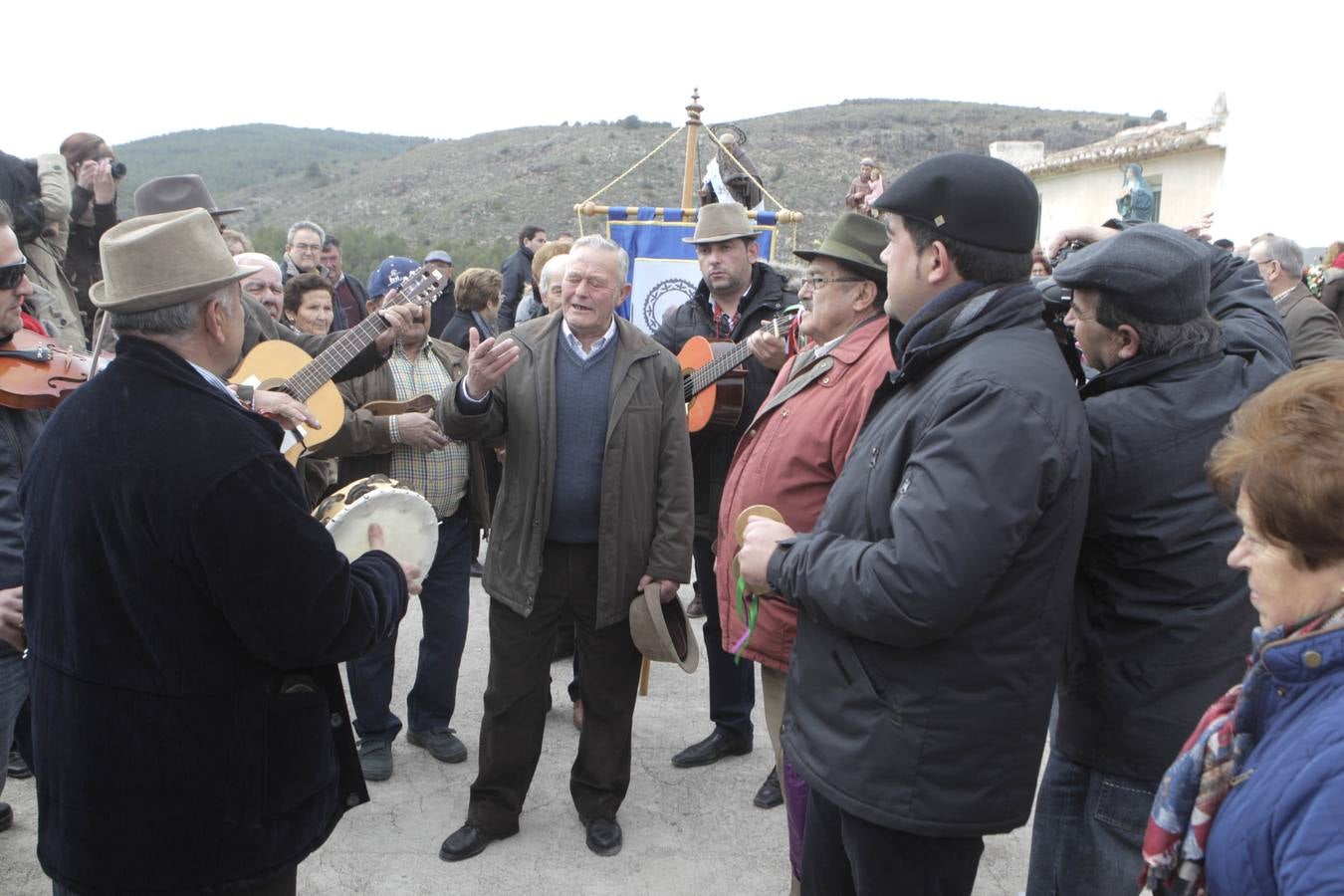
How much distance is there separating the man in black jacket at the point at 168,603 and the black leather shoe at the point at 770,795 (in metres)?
2.42

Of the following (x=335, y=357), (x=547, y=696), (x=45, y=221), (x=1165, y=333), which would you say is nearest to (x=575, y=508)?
(x=547, y=696)

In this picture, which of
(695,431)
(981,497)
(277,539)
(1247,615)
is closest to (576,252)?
(695,431)

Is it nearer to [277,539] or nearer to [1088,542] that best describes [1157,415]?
[1088,542]

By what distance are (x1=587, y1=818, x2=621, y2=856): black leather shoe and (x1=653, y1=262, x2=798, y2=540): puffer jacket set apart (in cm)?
140

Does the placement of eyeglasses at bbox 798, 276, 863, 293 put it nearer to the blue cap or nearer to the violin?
the violin

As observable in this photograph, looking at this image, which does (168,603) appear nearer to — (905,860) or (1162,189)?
(905,860)

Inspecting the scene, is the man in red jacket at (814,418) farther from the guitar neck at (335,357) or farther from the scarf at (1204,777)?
the guitar neck at (335,357)

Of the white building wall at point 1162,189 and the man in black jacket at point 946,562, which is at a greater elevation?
the white building wall at point 1162,189

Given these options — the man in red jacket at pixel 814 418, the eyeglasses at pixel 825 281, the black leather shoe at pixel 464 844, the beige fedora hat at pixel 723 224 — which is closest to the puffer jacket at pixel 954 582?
the man in red jacket at pixel 814 418

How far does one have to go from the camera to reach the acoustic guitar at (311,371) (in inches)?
157

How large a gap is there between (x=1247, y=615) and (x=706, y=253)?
128 inches

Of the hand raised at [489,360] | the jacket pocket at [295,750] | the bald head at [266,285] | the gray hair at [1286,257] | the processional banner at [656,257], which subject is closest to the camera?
the jacket pocket at [295,750]

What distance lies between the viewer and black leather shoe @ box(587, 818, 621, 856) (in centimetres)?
379

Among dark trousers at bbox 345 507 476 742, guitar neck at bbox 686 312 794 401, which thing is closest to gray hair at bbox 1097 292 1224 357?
guitar neck at bbox 686 312 794 401
